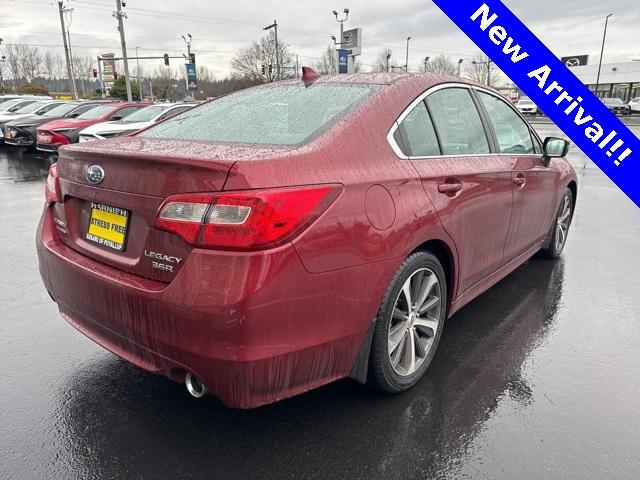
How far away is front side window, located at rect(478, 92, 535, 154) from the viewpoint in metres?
3.64

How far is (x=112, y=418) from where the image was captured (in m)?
2.53

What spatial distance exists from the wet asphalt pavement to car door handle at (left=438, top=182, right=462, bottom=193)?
3.46 feet

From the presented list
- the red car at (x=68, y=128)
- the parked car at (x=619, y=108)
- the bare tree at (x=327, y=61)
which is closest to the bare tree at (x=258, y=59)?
the bare tree at (x=327, y=61)

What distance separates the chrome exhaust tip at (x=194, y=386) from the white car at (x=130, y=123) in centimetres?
955

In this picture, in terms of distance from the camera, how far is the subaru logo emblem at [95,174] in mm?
2297

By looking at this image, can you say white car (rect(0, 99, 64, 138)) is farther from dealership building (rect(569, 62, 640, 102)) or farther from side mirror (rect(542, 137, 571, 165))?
dealership building (rect(569, 62, 640, 102))

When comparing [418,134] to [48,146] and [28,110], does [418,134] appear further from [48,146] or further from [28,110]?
[28,110]

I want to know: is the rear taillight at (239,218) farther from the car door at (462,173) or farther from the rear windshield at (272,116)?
the car door at (462,173)

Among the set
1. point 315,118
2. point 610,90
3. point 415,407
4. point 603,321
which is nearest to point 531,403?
point 415,407

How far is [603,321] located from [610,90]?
77505 mm

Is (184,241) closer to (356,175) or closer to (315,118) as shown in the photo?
(356,175)

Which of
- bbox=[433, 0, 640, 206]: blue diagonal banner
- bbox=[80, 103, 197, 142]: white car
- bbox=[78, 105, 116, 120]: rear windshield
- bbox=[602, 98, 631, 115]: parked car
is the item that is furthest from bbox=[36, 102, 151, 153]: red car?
bbox=[602, 98, 631, 115]: parked car

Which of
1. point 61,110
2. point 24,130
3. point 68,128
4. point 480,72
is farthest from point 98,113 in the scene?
point 480,72

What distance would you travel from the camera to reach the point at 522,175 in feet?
12.1
